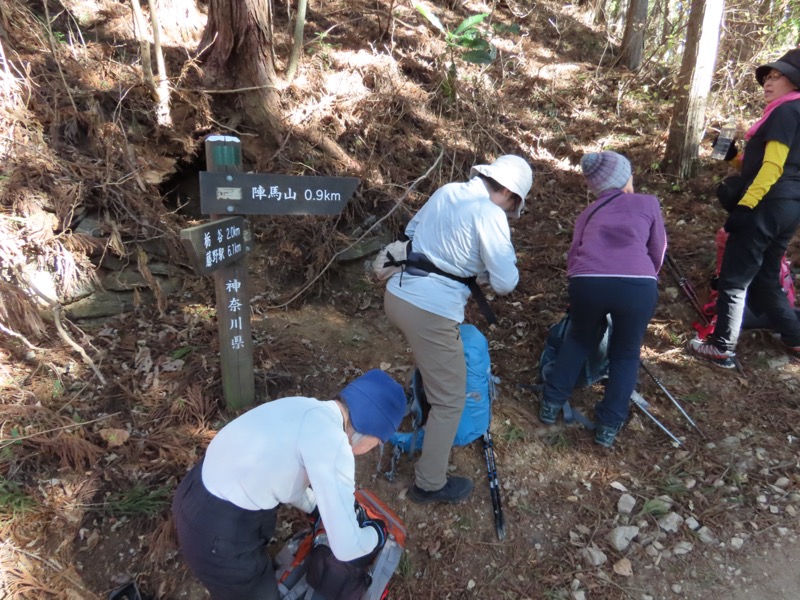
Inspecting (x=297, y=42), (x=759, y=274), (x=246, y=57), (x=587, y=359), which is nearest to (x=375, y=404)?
(x=587, y=359)

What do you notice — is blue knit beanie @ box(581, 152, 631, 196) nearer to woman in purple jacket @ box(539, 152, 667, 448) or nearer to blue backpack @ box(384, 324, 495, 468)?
woman in purple jacket @ box(539, 152, 667, 448)

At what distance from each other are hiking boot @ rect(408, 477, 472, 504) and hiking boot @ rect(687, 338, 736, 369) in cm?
263

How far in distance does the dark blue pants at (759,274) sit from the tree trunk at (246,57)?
15.4 ft

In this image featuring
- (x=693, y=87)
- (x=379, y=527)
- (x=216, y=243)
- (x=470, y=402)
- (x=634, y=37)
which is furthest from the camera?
(x=634, y=37)

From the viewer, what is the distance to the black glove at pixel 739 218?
12.8 feet

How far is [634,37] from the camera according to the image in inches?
327

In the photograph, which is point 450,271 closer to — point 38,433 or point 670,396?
point 670,396

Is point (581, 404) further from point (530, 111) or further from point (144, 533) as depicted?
point (530, 111)

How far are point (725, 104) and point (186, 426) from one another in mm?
8559

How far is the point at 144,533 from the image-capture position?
3.02m

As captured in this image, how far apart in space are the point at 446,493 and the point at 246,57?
15.8 feet

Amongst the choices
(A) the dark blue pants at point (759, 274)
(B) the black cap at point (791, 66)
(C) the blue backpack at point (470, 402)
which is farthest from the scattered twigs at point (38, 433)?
(B) the black cap at point (791, 66)

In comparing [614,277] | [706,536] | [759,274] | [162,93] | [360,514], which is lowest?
[706,536]

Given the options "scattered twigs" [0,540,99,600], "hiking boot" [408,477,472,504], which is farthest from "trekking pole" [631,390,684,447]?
"scattered twigs" [0,540,99,600]
